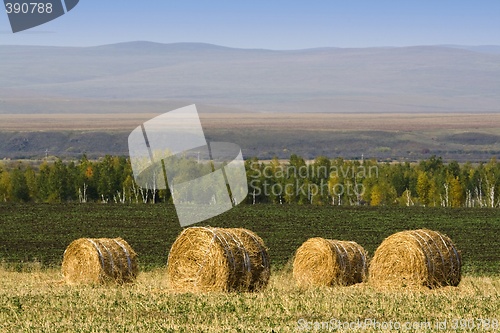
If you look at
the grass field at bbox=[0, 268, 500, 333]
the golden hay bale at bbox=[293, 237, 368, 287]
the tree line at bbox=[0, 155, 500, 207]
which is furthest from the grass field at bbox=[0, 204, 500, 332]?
the tree line at bbox=[0, 155, 500, 207]

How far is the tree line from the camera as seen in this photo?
91.8 m

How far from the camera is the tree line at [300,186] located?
91.8 meters

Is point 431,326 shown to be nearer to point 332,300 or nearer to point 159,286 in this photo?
point 332,300

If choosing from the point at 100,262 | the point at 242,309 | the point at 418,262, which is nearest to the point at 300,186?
the point at 100,262

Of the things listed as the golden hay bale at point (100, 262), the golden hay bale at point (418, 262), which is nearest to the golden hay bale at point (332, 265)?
the golden hay bale at point (418, 262)

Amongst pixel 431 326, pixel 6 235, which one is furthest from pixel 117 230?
pixel 431 326

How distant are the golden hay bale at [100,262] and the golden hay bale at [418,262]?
558cm

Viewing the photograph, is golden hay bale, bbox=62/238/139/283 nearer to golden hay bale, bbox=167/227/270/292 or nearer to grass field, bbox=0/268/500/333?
grass field, bbox=0/268/500/333

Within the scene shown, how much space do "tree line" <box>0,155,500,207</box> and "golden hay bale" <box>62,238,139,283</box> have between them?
2696 inches

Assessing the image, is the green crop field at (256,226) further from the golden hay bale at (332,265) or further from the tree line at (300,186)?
the tree line at (300,186)

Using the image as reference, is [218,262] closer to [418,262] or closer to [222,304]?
[222,304]

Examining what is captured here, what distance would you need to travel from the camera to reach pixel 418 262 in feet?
63.2

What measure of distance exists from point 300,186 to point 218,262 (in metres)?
77.6

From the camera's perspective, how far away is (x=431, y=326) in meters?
13.7
